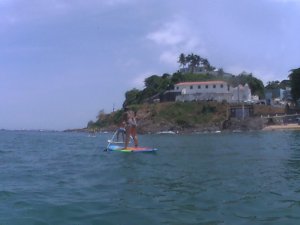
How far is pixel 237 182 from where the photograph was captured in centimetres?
1526

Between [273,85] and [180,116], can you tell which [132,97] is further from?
[273,85]

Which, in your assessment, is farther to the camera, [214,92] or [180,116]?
[214,92]

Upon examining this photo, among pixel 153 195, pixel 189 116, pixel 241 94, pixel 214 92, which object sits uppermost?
pixel 214 92

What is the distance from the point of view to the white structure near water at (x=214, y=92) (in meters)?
117

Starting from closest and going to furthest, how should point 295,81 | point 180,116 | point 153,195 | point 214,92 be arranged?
point 153,195 → point 295,81 → point 180,116 → point 214,92

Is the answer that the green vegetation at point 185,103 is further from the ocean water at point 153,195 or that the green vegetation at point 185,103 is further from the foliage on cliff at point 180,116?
Result: the ocean water at point 153,195

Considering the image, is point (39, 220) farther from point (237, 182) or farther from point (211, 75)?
point (211, 75)

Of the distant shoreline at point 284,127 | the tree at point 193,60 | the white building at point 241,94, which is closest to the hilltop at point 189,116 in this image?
the distant shoreline at point 284,127

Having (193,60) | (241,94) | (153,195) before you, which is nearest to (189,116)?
(241,94)

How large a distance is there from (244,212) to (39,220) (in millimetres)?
4948

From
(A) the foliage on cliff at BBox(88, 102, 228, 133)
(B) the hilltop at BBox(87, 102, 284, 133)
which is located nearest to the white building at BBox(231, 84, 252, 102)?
(B) the hilltop at BBox(87, 102, 284, 133)

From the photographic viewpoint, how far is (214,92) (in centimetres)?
11819

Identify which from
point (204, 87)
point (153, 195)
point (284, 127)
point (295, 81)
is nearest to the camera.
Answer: point (153, 195)

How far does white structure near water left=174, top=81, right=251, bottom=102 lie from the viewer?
11712 cm
